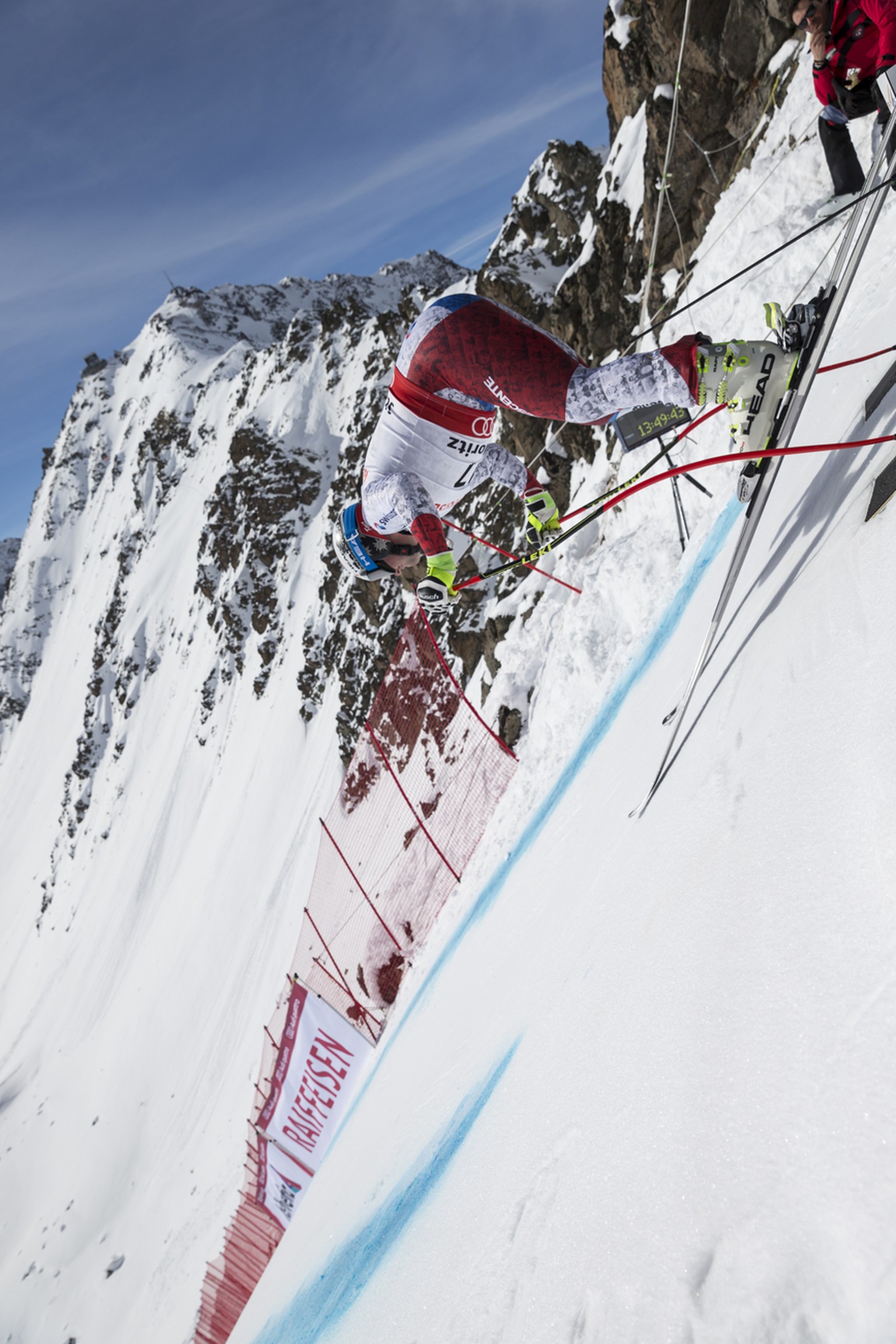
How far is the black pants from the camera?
471 cm

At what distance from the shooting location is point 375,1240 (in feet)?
10.5

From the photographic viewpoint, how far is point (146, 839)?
4122cm

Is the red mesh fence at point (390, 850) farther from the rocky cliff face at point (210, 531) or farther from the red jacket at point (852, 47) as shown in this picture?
the rocky cliff face at point (210, 531)

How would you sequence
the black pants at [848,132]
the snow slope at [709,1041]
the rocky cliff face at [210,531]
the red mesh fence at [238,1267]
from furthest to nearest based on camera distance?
the rocky cliff face at [210,531] < the red mesh fence at [238,1267] < the black pants at [848,132] < the snow slope at [709,1041]

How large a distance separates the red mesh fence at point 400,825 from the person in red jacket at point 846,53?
17.9ft

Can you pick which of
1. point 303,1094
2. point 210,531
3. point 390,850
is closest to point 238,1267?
point 303,1094

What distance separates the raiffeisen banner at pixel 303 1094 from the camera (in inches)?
326

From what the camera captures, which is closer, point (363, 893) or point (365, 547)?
point (365, 547)

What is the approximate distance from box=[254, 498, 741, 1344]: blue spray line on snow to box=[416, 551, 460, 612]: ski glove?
1637mm

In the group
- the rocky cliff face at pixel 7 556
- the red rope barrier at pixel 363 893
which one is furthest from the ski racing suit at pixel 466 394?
the rocky cliff face at pixel 7 556

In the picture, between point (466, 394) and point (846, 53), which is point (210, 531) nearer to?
point (846, 53)

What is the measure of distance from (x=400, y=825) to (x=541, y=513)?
5681mm

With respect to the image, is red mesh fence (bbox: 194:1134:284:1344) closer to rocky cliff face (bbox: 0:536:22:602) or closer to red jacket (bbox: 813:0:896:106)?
red jacket (bbox: 813:0:896:106)

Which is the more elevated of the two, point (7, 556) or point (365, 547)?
point (7, 556)
